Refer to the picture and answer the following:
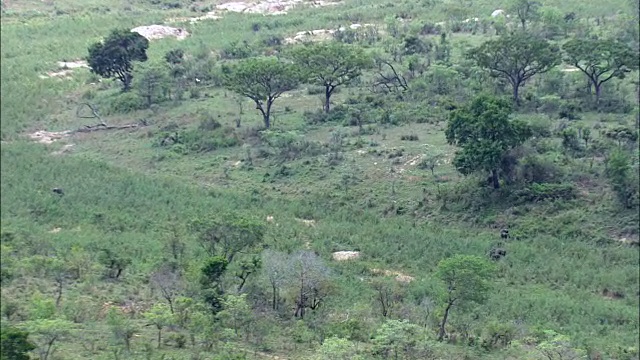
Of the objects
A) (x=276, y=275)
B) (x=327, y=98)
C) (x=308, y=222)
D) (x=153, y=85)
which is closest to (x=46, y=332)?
(x=276, y=275)

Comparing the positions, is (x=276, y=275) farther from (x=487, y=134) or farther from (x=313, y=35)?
(x=313, y=35)

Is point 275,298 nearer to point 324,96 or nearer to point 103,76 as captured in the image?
point 324,96

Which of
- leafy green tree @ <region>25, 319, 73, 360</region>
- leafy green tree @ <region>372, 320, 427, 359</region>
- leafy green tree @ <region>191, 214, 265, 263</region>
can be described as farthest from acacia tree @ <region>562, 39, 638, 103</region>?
leafy green tree @ <region>25, 319, 73, 360</region>

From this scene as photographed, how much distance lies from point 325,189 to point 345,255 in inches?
215

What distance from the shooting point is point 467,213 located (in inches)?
1350

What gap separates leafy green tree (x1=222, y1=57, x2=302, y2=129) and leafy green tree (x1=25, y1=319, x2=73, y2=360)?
21228mm

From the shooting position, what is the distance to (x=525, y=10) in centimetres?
5316

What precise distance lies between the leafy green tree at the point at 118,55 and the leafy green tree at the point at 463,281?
1015 inches

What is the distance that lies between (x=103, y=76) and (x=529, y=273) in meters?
25.2

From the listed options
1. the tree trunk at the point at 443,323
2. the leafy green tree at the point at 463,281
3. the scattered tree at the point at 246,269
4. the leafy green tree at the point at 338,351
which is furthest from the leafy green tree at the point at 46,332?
the leafy green tree at the point at 463,281

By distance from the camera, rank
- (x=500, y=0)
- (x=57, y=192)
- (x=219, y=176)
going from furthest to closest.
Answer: (x=500, y=0) < (x=219, y=176) < (x=57, y=192)

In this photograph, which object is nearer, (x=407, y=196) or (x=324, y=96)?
(x=407, y=196)

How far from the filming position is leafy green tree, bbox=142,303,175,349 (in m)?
22.7

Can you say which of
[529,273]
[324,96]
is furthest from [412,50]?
[529,273]
